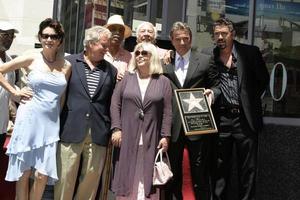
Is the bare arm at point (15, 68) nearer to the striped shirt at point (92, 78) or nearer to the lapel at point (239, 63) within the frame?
the striped shirt at point (92, 78)

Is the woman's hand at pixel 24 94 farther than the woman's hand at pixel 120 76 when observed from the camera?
No

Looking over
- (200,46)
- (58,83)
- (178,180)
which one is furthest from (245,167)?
(200,46)

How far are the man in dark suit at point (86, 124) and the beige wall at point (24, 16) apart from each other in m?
8.64

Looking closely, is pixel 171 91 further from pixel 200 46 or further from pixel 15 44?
pixel 15 44

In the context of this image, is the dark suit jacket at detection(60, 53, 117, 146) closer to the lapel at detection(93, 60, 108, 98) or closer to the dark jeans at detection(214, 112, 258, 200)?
the lapel at detection(93, 60, 108, 98)

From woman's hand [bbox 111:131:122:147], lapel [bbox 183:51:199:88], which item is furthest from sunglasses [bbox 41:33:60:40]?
lapel [bbox 183:51:199:88]

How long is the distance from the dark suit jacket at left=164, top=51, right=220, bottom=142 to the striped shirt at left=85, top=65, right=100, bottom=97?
0.70m

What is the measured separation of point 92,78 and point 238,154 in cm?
171

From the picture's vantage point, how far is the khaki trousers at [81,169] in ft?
16.4

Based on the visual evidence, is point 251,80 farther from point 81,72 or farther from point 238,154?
point 81,72

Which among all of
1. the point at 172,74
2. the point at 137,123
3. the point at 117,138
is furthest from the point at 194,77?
the point at 117,138

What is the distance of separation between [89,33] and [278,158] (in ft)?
8.24

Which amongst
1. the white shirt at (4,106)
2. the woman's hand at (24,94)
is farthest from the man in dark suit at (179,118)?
the white shirt at (4,106)

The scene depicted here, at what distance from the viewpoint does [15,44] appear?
43.9 ft
